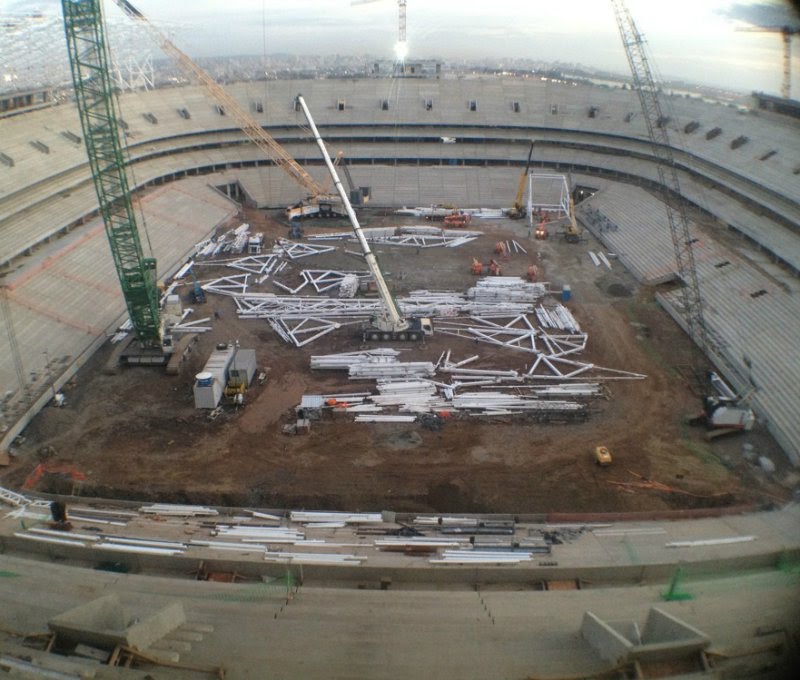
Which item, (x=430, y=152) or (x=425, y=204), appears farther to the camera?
→ (x=430, y=152)

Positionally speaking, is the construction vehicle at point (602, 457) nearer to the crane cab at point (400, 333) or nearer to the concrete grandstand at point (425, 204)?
the concrete grandstand at point (425, 204)

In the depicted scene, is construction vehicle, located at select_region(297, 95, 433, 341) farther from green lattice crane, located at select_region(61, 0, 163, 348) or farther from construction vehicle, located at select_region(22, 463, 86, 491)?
construction vehicle, located at select_region(22, 463, 86, 491)

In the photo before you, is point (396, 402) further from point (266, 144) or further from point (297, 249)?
point (266, 144)

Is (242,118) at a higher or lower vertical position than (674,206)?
higher

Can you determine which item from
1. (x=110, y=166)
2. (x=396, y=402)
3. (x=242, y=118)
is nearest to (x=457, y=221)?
(x=242, y=118)

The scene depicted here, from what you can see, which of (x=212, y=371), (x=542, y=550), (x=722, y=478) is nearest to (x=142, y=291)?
(x=212, y=371)

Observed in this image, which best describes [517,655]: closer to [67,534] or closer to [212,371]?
[67,534]
